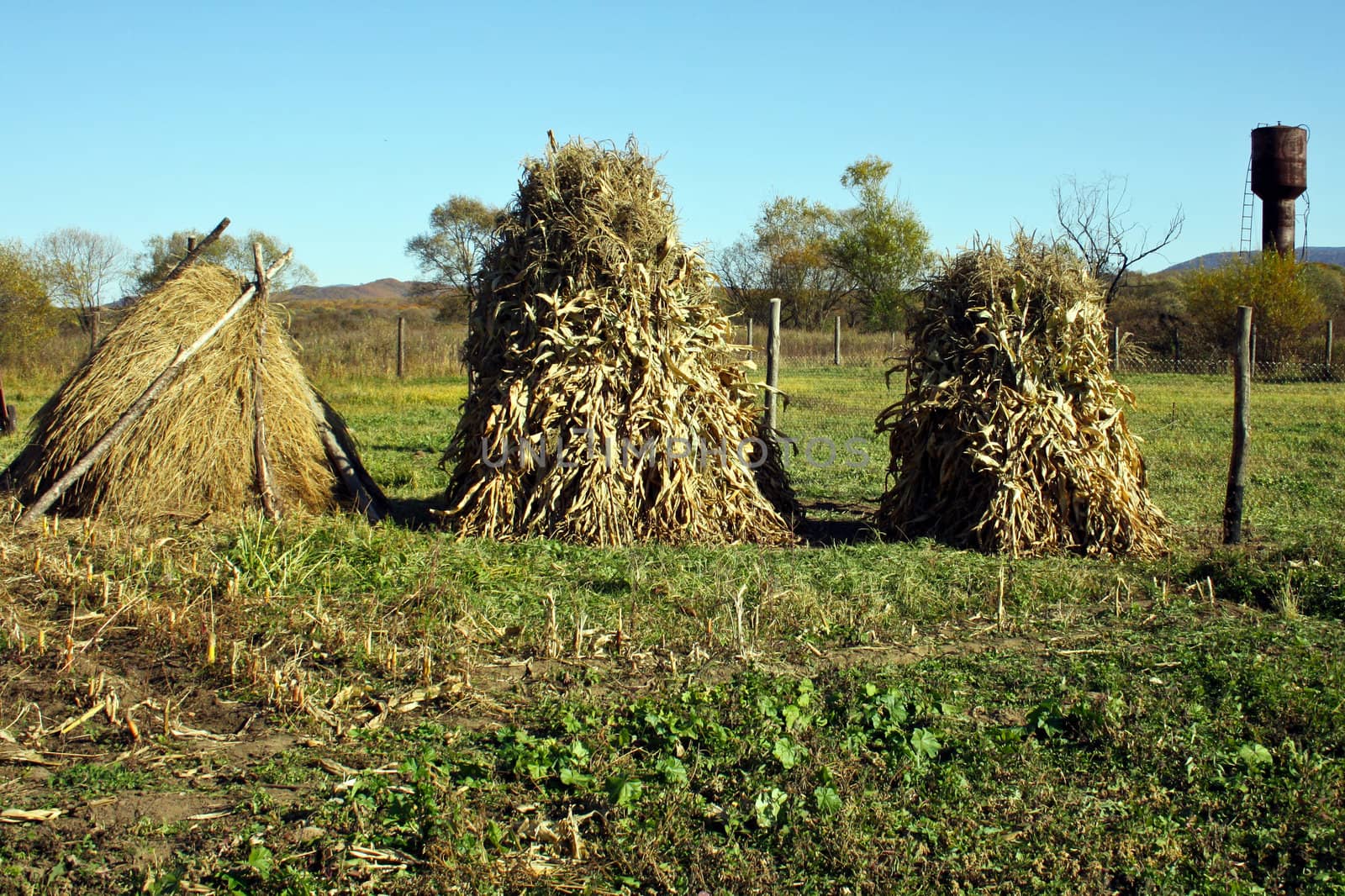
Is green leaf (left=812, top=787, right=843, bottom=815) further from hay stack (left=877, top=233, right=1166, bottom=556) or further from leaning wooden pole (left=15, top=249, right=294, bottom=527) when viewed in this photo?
leaning wooden pole (left=15, top=249, right=294, bottom=527)

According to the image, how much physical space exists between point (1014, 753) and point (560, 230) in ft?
16.9

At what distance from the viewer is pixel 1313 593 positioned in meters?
6.60

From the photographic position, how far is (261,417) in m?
8.11

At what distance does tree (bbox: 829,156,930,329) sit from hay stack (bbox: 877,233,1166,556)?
3800 cm

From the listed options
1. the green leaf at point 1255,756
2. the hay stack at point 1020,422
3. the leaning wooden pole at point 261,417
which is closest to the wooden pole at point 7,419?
the leaning wooden pole at point 261,417

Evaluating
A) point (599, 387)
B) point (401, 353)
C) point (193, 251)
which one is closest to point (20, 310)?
point (401, 353)

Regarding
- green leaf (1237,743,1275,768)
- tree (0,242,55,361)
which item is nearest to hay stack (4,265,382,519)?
green leaf (1237,743,1275,768)

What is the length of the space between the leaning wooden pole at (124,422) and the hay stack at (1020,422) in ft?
17.3

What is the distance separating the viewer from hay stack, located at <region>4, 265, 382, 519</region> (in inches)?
308

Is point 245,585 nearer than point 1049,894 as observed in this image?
No

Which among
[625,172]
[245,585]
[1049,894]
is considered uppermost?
[625,172]

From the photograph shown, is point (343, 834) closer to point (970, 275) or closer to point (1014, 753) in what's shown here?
point (1014, 753)

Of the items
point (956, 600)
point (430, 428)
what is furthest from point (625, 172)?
point (430, 428)

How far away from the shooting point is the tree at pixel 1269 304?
3069 centimetres
